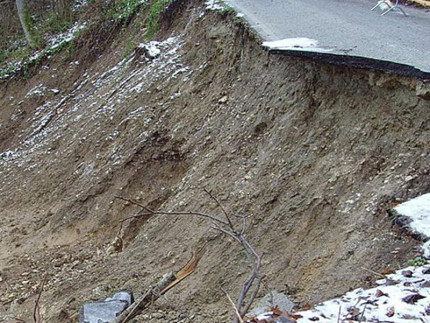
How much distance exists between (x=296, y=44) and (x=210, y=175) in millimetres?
1984

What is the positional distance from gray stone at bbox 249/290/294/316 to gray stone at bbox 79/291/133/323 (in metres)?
1.64

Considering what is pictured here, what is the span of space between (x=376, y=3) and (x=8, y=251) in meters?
7.95

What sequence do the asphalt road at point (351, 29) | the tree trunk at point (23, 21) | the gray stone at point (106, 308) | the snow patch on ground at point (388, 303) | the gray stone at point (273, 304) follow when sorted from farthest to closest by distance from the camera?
1. the tree trunk at point (23, 21)
2. the asphalt road at point (351, 29)
3. the gray stone at point (106, 308)
4. the gray stone at point (273, 304)
5. the snow patch on ground at point (388, 303)

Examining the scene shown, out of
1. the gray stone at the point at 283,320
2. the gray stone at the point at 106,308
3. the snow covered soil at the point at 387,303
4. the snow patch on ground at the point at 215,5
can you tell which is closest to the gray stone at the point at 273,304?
the snow covered soil at the point at 387,303

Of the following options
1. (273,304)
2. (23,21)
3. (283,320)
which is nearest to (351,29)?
(273,304)

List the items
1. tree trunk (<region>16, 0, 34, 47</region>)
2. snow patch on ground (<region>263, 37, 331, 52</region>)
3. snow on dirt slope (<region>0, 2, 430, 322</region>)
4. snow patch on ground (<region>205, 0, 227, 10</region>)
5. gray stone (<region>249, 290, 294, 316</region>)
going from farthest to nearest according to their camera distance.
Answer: tree trunk (<region>16, 0, 34, 47</region>)
snow patch on ground (<region>205, 0, 227, 10</region>)
snow patch on ground (<region>263, 37, 331, 52</region>)
snow on dirt slope (<region>0, 2, 430, 322</region>)
gray stone (<region>249, 290, 294, 316</region>)

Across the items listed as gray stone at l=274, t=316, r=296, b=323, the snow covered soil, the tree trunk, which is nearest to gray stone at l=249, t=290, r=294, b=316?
the snow covered soil

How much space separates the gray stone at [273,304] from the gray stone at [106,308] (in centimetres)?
164

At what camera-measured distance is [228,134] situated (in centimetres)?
686

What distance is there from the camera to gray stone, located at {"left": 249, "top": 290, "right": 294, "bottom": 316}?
171 inches

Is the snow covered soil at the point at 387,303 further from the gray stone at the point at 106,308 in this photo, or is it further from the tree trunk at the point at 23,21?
the tree trunk at the point at 23,21

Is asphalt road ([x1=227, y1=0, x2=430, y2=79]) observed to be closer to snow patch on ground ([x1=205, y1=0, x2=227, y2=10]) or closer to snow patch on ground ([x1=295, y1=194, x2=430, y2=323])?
snow patch on ground ([x1=205, y1=0, x2=227, y2=10])

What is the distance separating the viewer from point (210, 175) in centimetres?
657

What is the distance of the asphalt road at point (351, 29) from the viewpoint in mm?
5684
